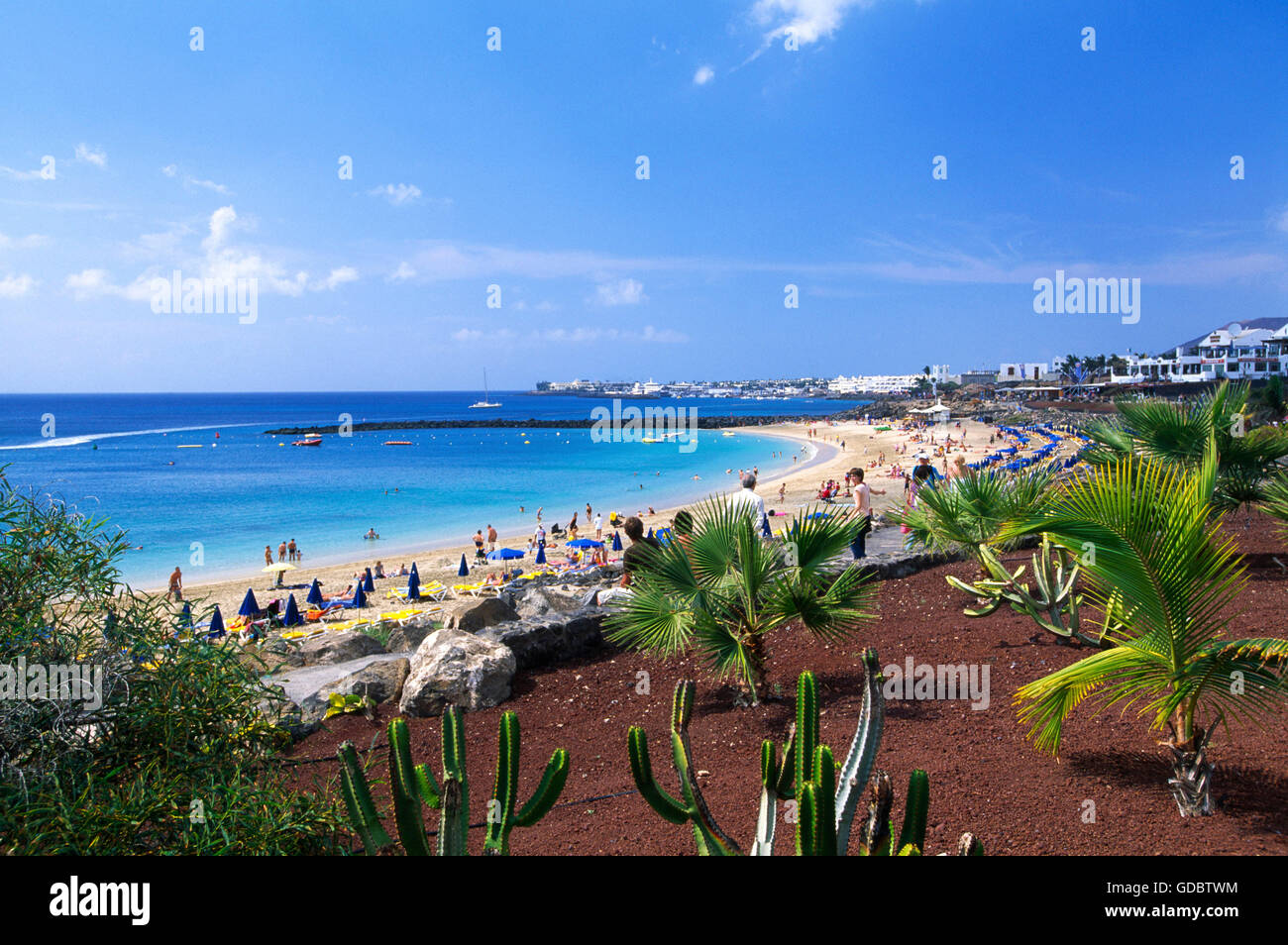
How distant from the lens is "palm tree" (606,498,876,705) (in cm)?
513

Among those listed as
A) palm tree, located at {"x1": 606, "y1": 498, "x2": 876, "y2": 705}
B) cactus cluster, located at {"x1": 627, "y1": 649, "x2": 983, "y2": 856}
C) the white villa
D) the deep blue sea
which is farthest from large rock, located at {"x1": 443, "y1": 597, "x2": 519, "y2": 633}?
the white villa

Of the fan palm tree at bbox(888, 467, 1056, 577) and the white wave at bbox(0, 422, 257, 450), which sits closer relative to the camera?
the fan palm tree at bbox(888, 467, 1056, 577)

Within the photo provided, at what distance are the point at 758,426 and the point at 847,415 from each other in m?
23.0

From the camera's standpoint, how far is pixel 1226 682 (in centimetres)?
300

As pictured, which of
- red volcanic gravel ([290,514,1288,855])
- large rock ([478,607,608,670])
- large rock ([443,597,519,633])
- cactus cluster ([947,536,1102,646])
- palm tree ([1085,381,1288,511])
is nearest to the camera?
red volcanic gravel ([290,514,1288,855])

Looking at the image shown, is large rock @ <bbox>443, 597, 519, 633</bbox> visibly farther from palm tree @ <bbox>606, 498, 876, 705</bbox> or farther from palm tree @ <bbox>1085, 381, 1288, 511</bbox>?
palm tree @ <bbox>1085, 381, 1288, 511</bbox>

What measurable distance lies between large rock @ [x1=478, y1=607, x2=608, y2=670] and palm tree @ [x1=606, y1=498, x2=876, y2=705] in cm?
154

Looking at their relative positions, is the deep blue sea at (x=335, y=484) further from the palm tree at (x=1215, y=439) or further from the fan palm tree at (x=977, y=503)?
the palm tree at (x=1215, y=439)

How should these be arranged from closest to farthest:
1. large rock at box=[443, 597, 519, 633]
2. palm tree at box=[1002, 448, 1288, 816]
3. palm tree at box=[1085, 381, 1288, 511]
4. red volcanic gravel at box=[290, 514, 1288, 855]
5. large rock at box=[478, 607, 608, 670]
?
palm tree at box=[1002, 448, 1288, 816] → red volcanic gravel at box=[290, 514, 1288, 855] → large rock at box=[478, 607, 608, 670] → palm tree at box=[1085, 381, 1288, 511] → large rock at box=[443, 597, 519, 633]

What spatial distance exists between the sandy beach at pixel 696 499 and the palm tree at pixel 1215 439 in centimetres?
295

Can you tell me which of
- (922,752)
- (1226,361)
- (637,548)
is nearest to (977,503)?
(922,752)
